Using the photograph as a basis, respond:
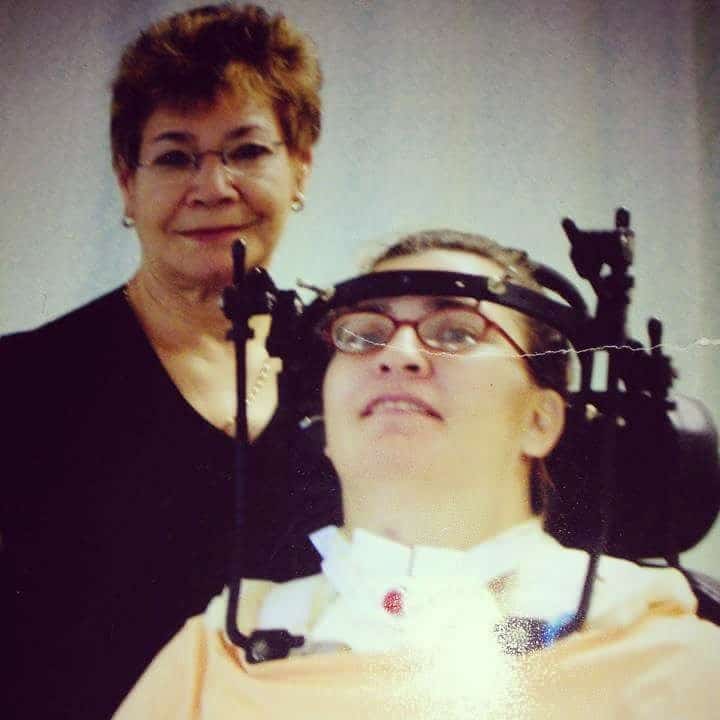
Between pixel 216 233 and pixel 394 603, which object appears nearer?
pixel 394 603

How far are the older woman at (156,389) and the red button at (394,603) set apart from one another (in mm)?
108

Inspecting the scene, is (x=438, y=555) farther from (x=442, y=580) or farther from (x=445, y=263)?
(x=445, y=263)

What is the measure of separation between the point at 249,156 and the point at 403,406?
301mm

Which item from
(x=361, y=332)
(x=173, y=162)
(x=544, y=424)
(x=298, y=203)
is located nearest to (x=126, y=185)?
(x=173, y=162)

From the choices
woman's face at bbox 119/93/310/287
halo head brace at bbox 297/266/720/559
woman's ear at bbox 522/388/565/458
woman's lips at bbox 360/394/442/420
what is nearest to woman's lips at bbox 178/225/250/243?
woman's face at bbox 119/93/310/287

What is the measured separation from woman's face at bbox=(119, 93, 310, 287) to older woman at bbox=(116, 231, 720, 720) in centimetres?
13

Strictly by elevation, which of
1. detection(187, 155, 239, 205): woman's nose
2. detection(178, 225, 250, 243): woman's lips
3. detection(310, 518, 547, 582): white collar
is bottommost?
detection(310, 518, 547, 582): white collar

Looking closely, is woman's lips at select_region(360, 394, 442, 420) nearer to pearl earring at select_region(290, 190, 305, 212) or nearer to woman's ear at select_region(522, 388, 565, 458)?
woman's ear at select_region(522, 388, 565, 458)

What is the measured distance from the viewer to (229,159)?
0.80 m

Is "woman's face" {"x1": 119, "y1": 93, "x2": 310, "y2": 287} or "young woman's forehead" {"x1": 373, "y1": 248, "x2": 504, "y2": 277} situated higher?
"woman's face" {"x1": 119, "y1": 93, "x2": 310, "y2": 287}

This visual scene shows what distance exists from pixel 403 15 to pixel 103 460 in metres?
0.56

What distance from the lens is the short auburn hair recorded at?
0.82m

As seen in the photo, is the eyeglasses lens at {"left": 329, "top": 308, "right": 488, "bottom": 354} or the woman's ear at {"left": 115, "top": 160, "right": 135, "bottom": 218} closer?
the eyeglasses lens at {"left": 329, "top": 308, "right": 488, "bottom": 354}

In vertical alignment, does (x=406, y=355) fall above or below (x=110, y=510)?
above
